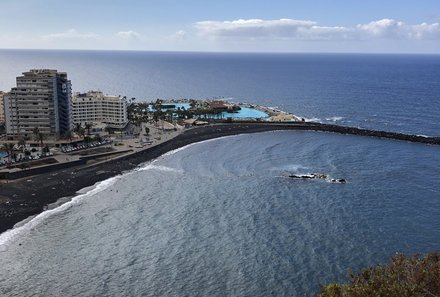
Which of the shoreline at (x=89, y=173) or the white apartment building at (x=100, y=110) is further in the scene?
the white apartment building at (x=100, y=110)

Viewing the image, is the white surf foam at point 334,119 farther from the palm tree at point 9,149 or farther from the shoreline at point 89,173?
the palm tree at point 9,149

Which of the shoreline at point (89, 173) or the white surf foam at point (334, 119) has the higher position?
the white surf foam at point (334, 119)

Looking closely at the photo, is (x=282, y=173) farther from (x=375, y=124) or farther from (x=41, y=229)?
(x=375, y=124)

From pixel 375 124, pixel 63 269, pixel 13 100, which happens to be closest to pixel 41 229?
pixel 63 269

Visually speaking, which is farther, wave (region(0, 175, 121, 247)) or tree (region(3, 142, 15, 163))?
tree (region(3, 142, 15, 163))

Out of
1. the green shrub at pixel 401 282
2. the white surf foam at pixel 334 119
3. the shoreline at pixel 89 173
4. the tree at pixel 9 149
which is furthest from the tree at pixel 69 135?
the green shrub at pixel 401 282

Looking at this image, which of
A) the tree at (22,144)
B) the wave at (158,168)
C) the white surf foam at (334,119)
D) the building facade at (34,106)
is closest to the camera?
the wave at (158,168)

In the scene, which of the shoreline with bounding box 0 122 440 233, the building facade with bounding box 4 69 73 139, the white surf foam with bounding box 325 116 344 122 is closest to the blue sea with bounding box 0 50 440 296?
the shoreline with bounding box 0 122 440 233

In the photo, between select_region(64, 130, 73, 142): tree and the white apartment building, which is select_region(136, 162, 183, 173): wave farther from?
the white apartment building
